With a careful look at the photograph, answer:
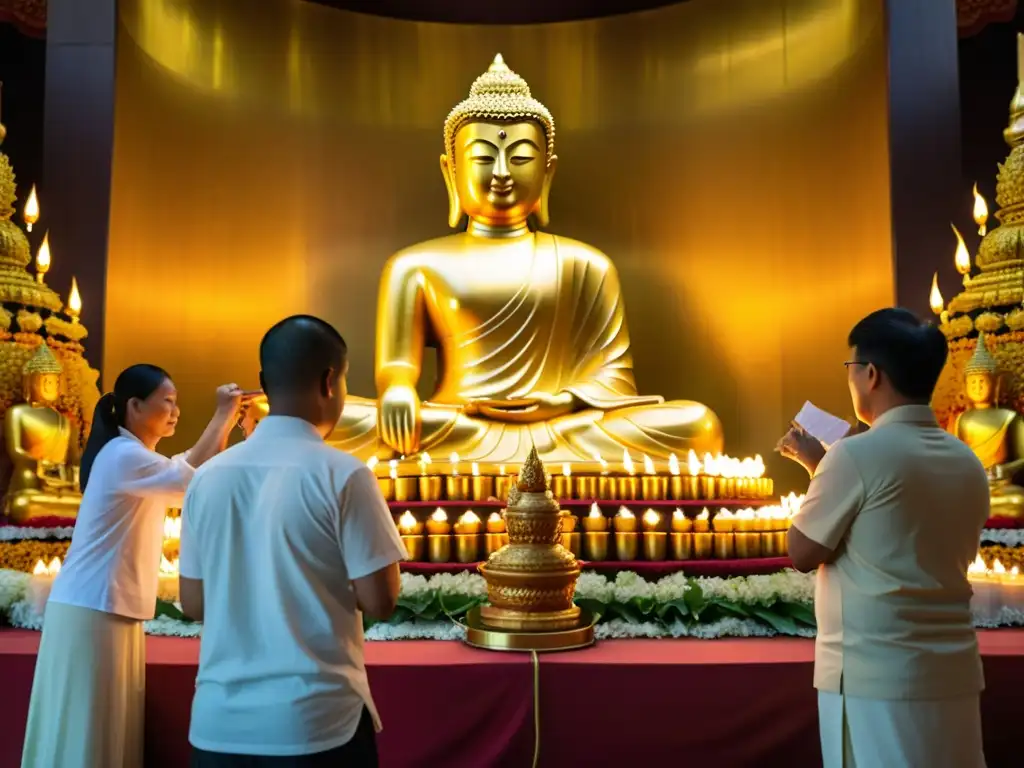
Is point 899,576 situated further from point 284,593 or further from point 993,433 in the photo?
point 993,433

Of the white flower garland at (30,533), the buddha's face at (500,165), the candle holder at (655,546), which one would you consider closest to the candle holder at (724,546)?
the candle holder at (655,546)

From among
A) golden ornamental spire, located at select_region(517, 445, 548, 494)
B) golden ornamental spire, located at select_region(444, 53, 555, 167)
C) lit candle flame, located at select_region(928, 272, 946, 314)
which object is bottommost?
golden ornamental spire, located at select_region(517, 445, 548, 494)

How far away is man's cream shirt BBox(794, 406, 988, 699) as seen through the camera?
1680 mm

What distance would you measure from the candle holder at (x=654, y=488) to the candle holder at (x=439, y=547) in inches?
32.6

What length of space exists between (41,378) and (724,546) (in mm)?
2836

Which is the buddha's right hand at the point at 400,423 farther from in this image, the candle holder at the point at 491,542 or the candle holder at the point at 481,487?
the candle holder at the point at 491,542

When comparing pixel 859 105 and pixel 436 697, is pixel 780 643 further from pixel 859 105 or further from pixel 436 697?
pixel 859 105

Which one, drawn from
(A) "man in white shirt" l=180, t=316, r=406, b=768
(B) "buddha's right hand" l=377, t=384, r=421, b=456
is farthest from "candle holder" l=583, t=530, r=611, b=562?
(A) "man in white shirt" l=180, t=316, r=406, b=768

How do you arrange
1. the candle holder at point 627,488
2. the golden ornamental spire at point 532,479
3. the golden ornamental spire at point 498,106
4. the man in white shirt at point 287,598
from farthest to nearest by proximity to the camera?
1. the golden ornamental spire at point 498,106
2. the candle holder at point 627,488
3. the golden ornamental spire at point 532,479
4. the man in white shirt at point 287,598

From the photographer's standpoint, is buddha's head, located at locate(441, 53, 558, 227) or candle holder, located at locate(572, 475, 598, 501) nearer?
candle holder, located at locate(572, 475, 598, 501)

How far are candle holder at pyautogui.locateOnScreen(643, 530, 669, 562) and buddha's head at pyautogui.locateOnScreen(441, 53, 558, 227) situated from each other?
2.60m

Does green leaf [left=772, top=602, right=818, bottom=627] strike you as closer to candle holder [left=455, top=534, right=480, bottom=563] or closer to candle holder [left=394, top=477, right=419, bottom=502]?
candle holder [left=455, top=534, right=480, bottom=563]

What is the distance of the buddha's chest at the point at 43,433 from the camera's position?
385cm

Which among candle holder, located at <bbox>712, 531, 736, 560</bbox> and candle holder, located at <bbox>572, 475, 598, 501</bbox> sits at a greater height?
candle holder, located at <bbox>572, 475, 598, 501</bbox>
